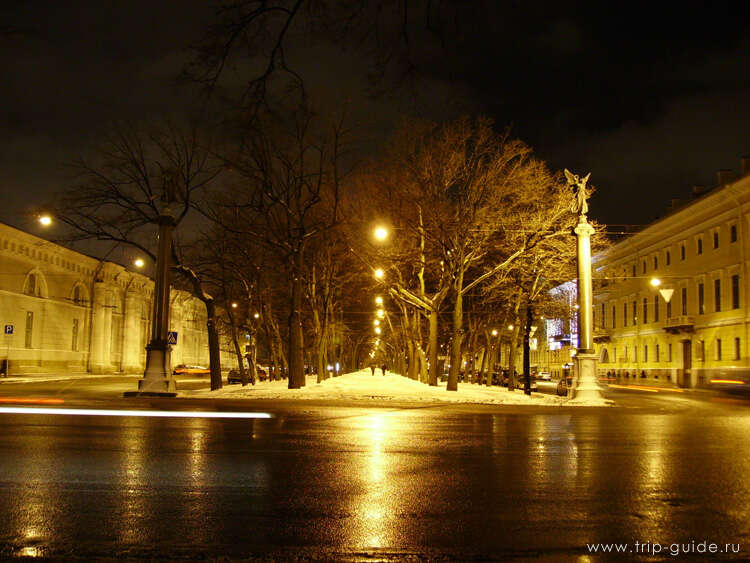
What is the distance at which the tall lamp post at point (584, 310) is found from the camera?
87.4 feet

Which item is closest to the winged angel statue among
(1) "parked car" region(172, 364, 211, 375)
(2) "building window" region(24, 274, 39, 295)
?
(2) "building window" region(24, 274, 39, 295)

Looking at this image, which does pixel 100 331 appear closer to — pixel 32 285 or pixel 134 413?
pixel 32 285

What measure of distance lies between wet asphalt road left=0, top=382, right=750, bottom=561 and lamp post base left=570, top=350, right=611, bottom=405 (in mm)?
12127

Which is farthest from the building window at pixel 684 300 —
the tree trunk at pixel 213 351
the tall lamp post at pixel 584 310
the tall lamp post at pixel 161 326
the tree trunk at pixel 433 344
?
the tall lamp post at pixel 161 326

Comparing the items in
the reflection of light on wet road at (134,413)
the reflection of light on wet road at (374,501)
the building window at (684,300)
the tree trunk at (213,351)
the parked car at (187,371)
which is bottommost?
the parked car at (187,371)

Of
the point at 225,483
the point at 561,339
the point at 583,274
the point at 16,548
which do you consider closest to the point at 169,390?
the point at 583,274

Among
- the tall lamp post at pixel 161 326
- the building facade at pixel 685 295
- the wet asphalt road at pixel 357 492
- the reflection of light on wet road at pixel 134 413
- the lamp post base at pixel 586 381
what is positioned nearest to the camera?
the wet asphalt road at pixel 357 492

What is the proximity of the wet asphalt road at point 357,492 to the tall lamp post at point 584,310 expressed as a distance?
12.3 metres

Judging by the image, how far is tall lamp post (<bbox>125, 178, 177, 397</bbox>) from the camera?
26.1 meters

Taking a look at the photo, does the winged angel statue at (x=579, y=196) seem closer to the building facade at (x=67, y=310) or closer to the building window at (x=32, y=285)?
the building facade at (x=67, y=310)

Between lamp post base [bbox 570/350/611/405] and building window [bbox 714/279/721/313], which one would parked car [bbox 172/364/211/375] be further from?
lamp post base [bbox 570/350/611/405]

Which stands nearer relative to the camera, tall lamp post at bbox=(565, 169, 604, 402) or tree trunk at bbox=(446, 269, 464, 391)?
tall lamp post at bbox=(565, 169, 604, 402)

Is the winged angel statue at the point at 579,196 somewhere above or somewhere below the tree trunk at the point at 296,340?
above

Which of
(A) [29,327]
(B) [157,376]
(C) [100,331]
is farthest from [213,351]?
(C) [100,331]
